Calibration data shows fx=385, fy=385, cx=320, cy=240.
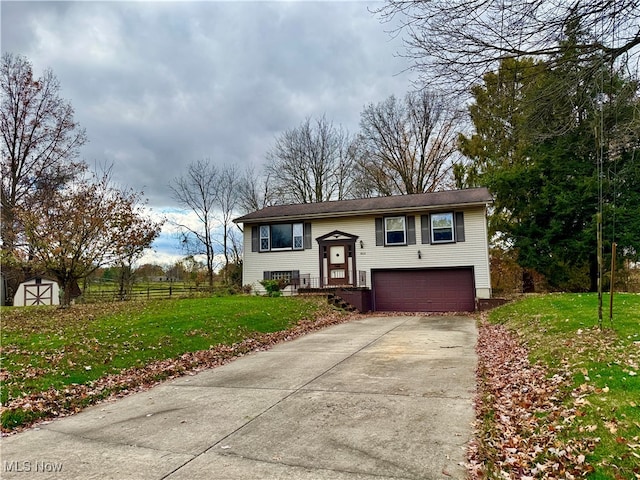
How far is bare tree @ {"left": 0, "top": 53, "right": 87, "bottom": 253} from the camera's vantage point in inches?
836

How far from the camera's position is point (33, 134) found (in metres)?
21.8

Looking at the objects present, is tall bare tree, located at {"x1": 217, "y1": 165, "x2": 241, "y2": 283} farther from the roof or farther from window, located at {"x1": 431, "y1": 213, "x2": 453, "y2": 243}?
window, located at {"x1": 431, "y1": 213, "x2": 453, "y2": 243}

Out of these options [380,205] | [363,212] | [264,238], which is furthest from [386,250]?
[264,238]

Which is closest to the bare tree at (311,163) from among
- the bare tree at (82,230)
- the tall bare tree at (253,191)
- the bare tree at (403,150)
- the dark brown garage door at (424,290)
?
the tall bare tree at (253,191)

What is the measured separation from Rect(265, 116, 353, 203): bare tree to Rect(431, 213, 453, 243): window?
1251 centimetres

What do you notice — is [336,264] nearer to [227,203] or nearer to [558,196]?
[558,196]

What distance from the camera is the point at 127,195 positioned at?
16500 mm

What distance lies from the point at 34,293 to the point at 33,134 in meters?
9.61

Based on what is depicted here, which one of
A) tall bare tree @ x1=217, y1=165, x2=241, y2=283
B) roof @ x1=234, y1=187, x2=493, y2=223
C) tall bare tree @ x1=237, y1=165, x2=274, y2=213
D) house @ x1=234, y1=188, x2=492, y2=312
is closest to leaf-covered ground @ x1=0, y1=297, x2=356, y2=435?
house @ x1=234, y1=188, x2=492, y2=312

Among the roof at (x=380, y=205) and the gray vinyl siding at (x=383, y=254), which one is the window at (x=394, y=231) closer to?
the gray vinyl siding at (x=383, y=254)

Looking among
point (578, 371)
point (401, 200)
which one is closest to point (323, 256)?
point (401, 200)

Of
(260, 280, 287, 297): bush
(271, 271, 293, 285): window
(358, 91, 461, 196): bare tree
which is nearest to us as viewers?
(260, 280, 287, 297): bush

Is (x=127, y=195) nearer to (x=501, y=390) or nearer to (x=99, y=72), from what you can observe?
(x=99, y=72)

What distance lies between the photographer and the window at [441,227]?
17.3 metres
